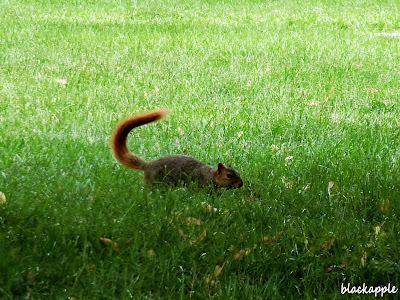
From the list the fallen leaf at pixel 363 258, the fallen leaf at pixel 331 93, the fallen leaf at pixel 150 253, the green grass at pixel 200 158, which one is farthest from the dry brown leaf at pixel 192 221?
the fallen leaf at pixel 331 93

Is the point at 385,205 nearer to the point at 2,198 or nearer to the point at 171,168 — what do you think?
the point at 171,168

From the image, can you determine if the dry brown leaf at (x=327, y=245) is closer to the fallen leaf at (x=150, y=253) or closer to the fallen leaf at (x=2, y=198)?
the fallen leaf at (x=150, y=253)

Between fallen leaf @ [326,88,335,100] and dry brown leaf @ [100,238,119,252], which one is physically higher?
dry brown leaf @ [100,238,119,252]

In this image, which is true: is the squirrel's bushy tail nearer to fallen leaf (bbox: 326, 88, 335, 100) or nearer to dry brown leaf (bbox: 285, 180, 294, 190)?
dry brown leaf (bbox: 285, 180, 294, 190)

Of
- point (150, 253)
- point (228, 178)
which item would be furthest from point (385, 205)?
point (150, 253)

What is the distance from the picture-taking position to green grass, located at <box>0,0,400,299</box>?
9.53 feet

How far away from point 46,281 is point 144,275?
1.29 feet

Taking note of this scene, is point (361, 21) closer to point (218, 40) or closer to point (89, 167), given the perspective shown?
point (218, 40)

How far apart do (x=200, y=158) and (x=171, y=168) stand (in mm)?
747

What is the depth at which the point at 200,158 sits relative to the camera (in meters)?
4.91

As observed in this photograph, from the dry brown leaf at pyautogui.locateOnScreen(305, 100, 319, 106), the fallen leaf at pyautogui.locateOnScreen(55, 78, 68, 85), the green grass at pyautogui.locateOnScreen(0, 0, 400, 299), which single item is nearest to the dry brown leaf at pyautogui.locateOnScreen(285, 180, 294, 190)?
the green grass at pyautogui.locateOnScreen(0, 0, 400, 299)

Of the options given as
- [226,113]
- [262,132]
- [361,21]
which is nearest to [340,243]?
[262,132]

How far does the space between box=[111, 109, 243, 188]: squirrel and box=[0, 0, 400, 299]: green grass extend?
87mm

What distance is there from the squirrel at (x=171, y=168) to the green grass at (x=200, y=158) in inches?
3.4
